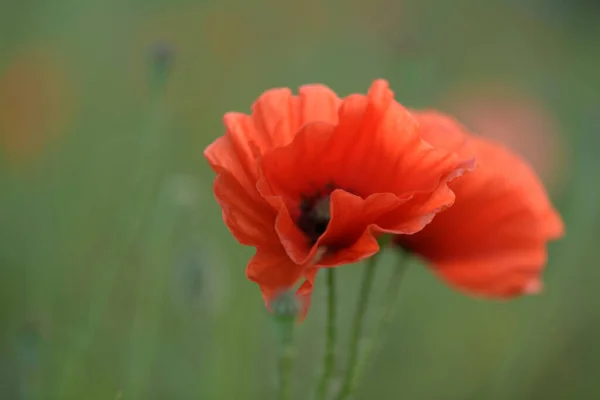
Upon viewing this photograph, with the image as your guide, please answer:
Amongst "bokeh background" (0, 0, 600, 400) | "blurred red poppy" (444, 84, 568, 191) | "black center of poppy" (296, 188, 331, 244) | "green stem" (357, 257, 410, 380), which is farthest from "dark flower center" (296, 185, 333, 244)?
"blurred red poppy" (444, 84, 568, 191)

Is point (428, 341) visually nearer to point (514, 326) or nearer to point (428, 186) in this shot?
point (514, 326)

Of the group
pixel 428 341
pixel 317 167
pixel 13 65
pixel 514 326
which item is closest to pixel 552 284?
pixel 514 326

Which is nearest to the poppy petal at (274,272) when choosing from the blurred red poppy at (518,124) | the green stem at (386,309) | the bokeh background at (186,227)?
the green stem at (386,309)

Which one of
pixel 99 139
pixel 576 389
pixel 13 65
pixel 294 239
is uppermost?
pixel 13 65

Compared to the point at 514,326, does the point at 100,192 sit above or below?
above

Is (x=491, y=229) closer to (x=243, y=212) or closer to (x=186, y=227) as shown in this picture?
(x=243, y=212)

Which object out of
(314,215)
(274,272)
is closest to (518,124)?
(314,215)

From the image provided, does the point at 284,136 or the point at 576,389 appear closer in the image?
the point at 284,136
